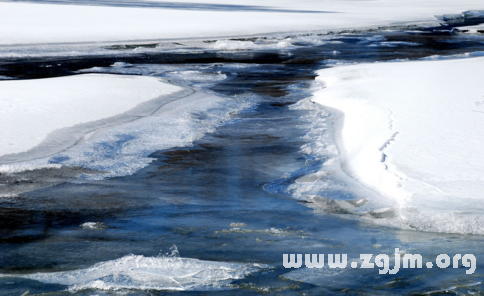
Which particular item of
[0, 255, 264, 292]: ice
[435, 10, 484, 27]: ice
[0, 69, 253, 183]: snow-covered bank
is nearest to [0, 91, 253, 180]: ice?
[0, 69, 253, 183]: snow-covered bank

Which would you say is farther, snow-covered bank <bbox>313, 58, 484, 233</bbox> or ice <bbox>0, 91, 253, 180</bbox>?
ice <bbox>0, 91, 253, 180</bbox>

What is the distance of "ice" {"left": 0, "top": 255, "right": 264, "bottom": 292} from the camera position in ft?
9.98

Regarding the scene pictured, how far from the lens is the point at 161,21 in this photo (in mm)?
22672

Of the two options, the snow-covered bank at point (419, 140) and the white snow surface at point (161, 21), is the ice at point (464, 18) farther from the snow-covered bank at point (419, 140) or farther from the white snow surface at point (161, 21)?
the snow-covered bank at point (419, 140)

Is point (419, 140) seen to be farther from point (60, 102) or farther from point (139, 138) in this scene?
point (60, 102)

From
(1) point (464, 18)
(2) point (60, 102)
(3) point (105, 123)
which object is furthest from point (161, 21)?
(3) point (105, 123)

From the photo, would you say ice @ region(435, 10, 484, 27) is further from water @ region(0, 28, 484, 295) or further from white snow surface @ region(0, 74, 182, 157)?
water @ region(0, 28, 484, 295)

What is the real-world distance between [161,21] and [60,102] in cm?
1590

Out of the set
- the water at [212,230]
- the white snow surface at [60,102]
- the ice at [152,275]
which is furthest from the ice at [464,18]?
the ice at [152,275]

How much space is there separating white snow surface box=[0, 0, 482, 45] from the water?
12625 mm

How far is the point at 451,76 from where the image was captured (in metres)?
9.32

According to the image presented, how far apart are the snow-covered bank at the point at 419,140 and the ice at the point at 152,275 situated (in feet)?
4.74

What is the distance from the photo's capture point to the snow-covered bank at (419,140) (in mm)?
3904

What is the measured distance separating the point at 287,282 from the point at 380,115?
4.01 meters
